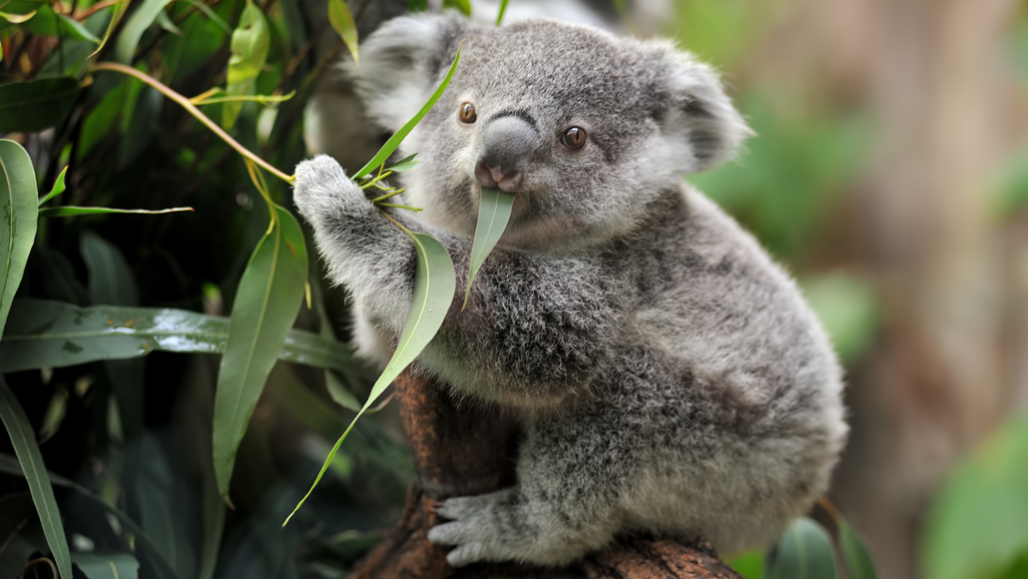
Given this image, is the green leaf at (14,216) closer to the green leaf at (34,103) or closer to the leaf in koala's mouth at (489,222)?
the green leaf at (34,103)

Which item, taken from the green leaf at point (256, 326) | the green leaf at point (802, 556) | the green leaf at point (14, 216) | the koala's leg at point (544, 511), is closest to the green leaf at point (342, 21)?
the green leaf at point (256, 326)

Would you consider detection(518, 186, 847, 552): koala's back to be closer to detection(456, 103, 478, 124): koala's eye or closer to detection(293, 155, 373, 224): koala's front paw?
detection(456, 103, 478, 124): koala's eye

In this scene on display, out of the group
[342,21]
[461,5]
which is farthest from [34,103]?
[461,5]

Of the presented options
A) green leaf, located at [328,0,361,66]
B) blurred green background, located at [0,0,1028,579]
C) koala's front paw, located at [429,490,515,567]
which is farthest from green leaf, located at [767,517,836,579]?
green leaf, located at [328,0,361,66]

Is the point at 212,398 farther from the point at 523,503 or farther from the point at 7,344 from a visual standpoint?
the point at 523,503

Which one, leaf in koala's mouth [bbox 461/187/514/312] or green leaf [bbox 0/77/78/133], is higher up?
leaf in koala's mouth [bbox 461/187/514/312]

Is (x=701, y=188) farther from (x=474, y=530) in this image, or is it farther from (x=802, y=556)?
(x=474, y=530)

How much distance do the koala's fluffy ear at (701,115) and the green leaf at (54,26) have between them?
1498 mm

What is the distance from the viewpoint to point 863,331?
17.8 feet

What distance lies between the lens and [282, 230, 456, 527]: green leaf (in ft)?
4.97

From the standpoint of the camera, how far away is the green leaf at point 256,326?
1.79 metres

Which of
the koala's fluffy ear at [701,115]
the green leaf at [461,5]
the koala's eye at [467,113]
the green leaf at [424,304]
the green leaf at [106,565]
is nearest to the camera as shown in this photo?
the green leaf at [424,304]

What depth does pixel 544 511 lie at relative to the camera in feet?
6.46

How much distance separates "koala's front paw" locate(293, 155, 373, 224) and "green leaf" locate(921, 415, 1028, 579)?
366 centimetres
